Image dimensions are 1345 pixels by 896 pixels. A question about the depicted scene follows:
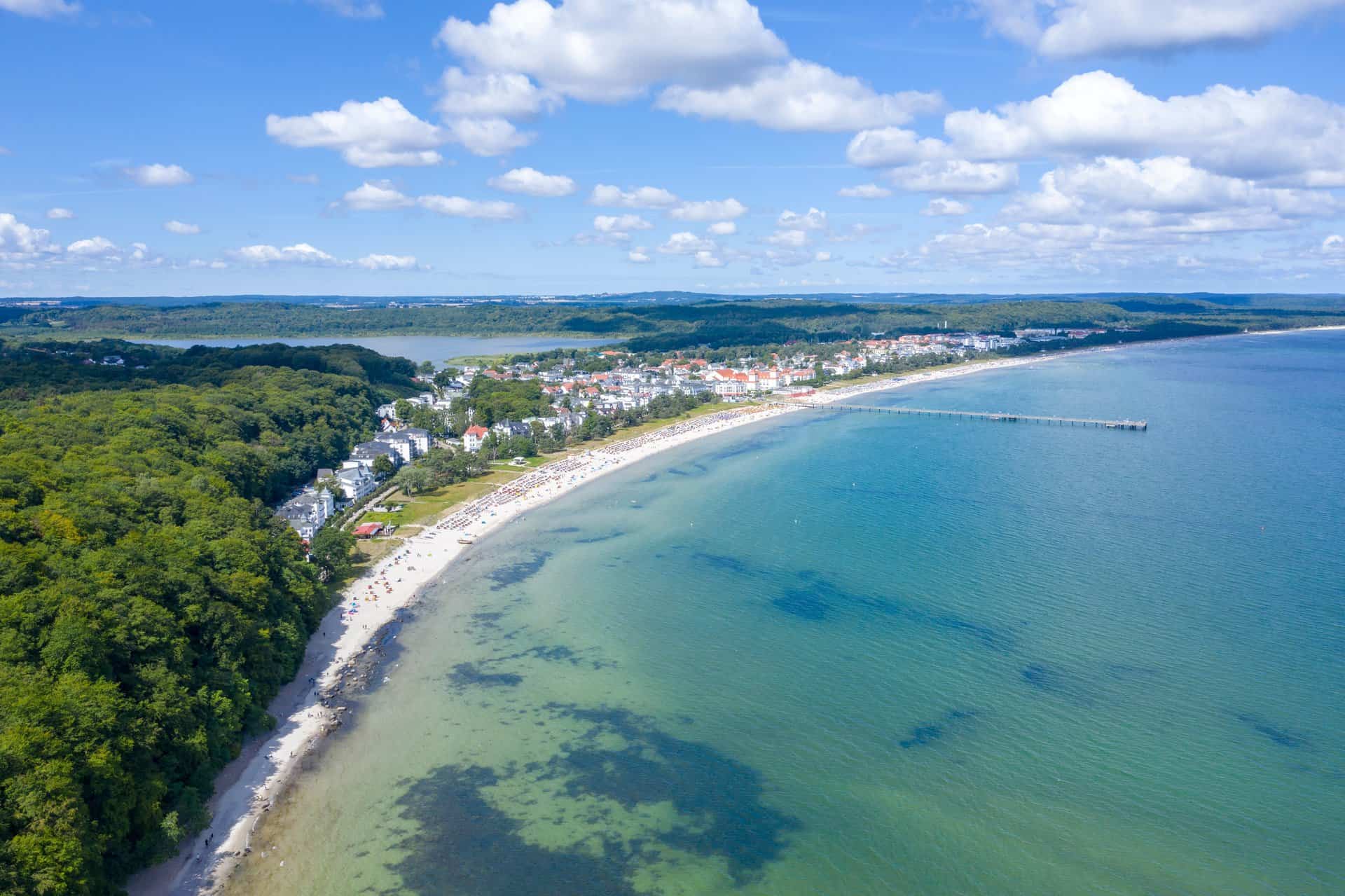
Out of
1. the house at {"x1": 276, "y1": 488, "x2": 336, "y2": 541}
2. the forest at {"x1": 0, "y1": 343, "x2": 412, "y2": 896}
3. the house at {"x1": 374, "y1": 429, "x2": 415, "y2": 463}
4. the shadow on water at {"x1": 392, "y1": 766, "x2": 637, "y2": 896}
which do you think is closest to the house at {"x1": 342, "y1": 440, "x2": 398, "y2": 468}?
the house at {"x1": 374, "y1": 429, "x2": 415, "y2": 463}

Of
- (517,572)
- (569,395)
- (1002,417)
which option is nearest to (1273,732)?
(517,572)

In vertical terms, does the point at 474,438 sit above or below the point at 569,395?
below

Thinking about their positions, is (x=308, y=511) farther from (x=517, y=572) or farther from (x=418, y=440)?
(x=418, y=440)

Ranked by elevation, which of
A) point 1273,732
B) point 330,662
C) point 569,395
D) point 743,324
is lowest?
point 330,662

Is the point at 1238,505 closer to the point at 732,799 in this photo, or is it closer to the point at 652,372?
the point at 732,799

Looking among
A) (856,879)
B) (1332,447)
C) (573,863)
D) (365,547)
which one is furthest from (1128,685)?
(1332,447)

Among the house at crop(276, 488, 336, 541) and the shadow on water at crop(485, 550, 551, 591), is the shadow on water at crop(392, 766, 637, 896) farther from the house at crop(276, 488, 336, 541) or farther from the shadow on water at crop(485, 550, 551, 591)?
the house at crop(276, 488, 336, 541)

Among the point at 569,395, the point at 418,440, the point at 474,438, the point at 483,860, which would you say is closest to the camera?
the point at 483,860
